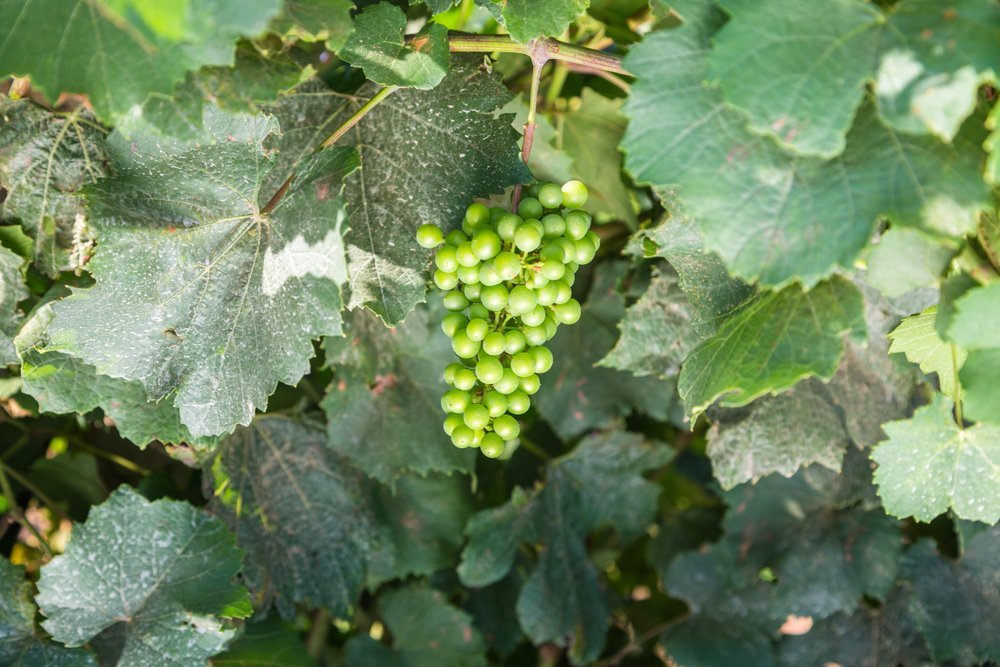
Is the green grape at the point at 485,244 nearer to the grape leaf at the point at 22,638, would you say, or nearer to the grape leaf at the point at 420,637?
the grape leaf at the point at 22,638

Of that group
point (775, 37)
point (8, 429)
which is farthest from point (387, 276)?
point (8, 429)

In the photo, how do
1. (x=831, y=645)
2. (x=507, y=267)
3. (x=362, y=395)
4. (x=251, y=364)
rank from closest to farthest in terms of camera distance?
(x=507, y=267), (x=251, y=364), (x=362, y=395), (x=831, y=645)

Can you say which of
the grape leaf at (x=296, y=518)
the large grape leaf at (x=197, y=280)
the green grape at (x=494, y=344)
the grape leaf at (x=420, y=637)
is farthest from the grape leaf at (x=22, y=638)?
the green grape at (x=494, y=344)

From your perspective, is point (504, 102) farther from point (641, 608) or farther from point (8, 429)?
point (641, 608)

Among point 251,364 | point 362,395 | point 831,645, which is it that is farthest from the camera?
point 831,645

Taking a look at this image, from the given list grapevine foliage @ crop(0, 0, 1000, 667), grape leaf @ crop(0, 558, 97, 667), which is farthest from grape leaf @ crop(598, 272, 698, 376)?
grape leaf @ crop(0, 558, 97, 667)

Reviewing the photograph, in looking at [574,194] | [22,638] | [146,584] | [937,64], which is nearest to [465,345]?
[574,194]

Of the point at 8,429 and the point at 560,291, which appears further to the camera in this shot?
the point at 8,429
